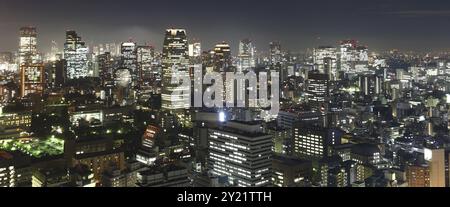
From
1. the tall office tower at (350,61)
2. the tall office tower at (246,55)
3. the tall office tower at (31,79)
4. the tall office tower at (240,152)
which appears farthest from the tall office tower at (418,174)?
the tall office tower at (31,79)

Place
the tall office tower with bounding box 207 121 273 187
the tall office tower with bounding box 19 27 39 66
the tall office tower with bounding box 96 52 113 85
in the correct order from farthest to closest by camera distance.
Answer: the tall office tower with bounding box 96 52 113 85 < the tall office tower with bounding box 19 27 39 66 < the tall office tower with bounding box 207 121 273 187

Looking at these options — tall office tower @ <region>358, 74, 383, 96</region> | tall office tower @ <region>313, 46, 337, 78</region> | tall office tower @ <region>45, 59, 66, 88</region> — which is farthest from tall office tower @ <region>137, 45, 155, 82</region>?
tall office tower @ <region>358, 74, 383, 96</region>

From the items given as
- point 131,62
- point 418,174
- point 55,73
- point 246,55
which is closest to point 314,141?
point 246,55

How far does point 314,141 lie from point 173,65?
4746 millimetres

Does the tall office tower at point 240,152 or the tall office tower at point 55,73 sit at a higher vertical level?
the tall office tower at point 55,73

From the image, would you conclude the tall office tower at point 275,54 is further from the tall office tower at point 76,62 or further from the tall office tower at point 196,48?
the tall office tower at point 76,62

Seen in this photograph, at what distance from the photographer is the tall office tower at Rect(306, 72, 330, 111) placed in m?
9.26

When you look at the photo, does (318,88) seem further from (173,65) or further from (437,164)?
(437,164)

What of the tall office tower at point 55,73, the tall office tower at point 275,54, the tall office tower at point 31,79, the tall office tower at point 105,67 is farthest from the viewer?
the tall office tower at point 105,67

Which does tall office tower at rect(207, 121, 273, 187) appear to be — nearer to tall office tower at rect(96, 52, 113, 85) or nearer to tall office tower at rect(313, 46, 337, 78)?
tall office tower at rect(313, 46, 337, 78)

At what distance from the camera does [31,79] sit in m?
7.53

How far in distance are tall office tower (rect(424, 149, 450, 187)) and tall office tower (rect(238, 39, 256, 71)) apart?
2493 millimetres

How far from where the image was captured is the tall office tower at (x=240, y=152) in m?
4.49

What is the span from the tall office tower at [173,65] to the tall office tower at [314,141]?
7.99ft
